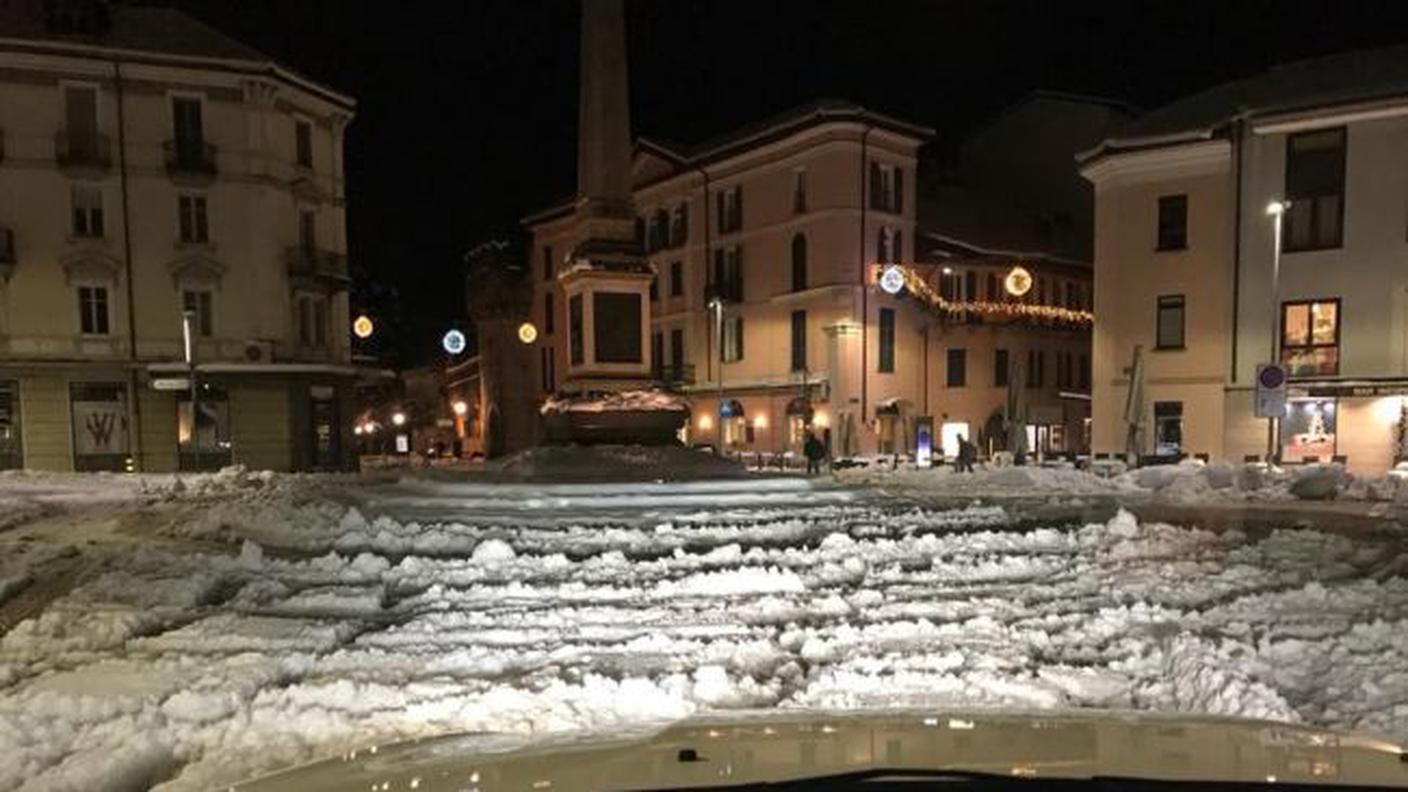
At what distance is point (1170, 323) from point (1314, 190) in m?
5.71

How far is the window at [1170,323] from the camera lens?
104 feet

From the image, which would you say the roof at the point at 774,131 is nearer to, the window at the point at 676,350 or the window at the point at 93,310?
the window at the point at 676,350

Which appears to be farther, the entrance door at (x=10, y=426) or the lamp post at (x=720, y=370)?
the lamp post at (x=720, y=370)

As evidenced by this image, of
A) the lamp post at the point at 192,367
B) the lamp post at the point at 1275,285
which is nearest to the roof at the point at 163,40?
the lamp post at the point at 192,367

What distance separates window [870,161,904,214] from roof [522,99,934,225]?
1.67m

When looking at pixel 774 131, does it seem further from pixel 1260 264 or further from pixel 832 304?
pixel 1260 264

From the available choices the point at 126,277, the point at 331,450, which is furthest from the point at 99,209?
the point at 331,450

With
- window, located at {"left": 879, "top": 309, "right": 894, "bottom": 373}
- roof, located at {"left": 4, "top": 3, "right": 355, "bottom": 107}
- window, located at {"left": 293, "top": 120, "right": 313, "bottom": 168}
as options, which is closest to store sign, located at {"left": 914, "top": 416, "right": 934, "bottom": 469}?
window, located at {"left": 879, "top": 309, "right": 894, "bottom": 373}

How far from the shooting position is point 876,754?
8.96 ft

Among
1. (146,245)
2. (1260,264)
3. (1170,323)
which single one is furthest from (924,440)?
(146,245)

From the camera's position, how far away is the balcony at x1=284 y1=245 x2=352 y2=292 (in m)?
35.8

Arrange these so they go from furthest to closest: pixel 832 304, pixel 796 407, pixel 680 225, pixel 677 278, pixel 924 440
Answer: pixel 677 278, pixel 680 225, pixel 796 407, pixel 832 304, pixel 924 440

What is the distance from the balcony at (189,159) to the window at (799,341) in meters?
23.7

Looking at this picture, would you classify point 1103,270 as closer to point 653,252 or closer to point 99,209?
point 653,252
